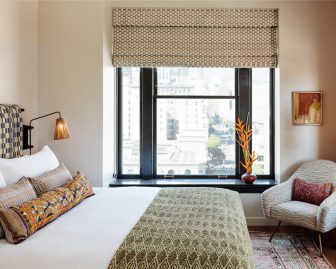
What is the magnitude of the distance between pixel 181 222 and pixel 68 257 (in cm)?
70

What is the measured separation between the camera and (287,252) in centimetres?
296

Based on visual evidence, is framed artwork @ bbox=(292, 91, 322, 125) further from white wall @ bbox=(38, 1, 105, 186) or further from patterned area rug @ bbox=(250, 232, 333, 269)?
white wall @ bbox=(38, 1, 105, 186)

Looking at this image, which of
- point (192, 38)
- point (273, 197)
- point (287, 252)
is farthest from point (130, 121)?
point (287, 252)

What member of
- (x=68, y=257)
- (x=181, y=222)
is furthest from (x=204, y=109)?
(x=68, y=257)

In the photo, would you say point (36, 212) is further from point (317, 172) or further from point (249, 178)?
point (317, 172)

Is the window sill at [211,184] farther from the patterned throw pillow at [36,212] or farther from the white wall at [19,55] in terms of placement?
the patterned throw pillow at [36,212]

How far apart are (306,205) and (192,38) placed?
2.31m

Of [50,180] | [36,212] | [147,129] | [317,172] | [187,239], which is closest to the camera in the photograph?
[187,239]

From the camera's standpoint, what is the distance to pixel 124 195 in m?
2.61

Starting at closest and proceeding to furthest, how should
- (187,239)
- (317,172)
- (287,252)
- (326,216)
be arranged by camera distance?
(187,239) → (326,216) → (287,252) → (317,172)

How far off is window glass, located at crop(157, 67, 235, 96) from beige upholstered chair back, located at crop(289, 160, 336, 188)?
127cm

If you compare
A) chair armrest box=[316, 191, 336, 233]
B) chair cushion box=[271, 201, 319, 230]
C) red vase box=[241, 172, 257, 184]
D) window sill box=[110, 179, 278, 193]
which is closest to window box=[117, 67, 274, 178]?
window sill box=[110, 179, 278, 193]

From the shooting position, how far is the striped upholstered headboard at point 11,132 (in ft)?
8.63

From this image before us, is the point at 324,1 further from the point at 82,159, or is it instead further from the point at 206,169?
the point at 82,159
